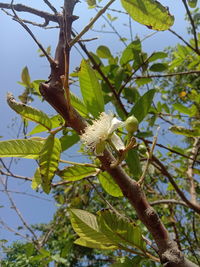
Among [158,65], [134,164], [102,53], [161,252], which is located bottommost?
[161,252]

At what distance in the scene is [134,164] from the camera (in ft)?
1.98

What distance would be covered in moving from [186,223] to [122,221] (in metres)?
2.47

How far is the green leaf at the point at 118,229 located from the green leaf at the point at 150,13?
0.33 metres

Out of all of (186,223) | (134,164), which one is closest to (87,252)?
(186,223)

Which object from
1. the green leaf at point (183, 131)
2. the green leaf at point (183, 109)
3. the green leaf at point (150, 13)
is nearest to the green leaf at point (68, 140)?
the green leaf at point (150, 13)

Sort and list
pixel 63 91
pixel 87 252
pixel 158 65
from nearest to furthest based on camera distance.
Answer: pixel 63 91 < pixel 158 65 < pixel 87 252

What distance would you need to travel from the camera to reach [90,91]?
578 millimetres

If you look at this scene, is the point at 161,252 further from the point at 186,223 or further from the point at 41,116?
the point at 186,223

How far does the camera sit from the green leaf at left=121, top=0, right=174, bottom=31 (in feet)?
1.49

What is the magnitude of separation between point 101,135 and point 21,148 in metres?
0.14

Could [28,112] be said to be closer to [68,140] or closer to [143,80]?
[68,140]

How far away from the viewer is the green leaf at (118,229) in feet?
1.64

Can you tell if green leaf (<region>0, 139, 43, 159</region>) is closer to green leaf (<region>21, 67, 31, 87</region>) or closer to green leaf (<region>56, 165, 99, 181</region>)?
green leaf (<region>56, 165, 99, 181</region>)

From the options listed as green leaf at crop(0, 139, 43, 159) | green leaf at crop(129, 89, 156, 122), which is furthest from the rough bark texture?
green leaf at crop(129, 89, 156, 122)
